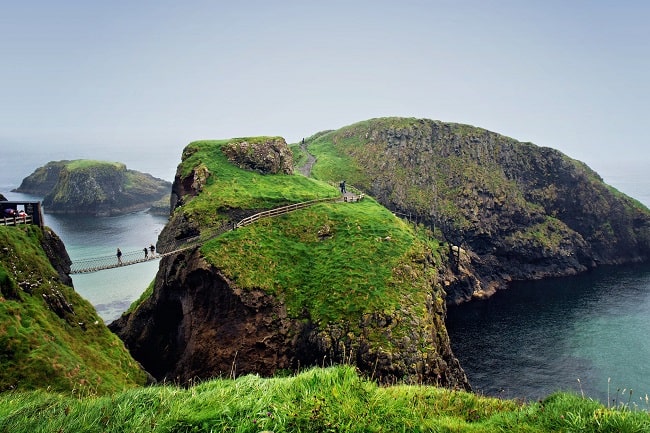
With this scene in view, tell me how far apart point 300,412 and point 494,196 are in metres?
131

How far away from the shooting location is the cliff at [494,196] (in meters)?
121

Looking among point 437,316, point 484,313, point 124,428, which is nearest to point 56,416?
point 124,428

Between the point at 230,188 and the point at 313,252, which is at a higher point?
the point at 230,188

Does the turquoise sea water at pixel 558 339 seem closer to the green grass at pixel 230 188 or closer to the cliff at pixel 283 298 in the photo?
the cliff at pixel 283 298

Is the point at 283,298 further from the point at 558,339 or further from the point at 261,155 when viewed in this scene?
the point at 558,339

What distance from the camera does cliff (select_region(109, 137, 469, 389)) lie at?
4688cm

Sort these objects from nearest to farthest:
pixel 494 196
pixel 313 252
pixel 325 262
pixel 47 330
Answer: pixel 47 330 → pixel 325 262 → pixel 313 252 → pixel 494 196

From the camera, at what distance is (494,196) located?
129 metres

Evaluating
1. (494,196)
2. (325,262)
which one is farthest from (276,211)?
(494,196)

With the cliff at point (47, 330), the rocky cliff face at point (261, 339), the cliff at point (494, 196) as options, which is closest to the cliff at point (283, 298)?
the rocky cliff face at point (261, 339)

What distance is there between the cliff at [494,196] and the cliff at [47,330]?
3502 inches

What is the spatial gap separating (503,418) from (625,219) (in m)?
161

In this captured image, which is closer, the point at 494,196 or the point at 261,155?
the point at 261,155

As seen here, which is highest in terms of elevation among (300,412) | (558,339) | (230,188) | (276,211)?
(230,188)
